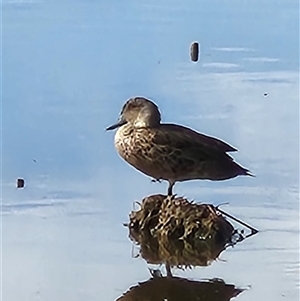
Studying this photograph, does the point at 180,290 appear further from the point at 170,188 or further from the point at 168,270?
the point at 170,188

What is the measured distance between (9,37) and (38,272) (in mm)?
4089

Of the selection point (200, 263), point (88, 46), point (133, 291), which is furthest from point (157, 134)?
point (88, 46)

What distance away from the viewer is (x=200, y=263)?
457 centimetres

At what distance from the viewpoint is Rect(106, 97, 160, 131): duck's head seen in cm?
549

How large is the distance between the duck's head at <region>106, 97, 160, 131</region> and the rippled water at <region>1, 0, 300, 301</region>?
0.26m

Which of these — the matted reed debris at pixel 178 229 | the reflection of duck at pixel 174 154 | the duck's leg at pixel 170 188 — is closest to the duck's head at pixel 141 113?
the reflection of duck at pixel 174 154

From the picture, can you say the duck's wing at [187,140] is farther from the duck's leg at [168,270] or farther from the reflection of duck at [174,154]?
the duck's leg at [168,270]

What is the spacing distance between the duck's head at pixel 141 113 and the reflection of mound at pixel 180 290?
4.18 feet

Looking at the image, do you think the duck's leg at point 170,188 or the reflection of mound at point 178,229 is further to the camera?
the duck's leg at point 170,188

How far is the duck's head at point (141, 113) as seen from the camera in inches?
216

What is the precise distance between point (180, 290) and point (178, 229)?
2.62 feet

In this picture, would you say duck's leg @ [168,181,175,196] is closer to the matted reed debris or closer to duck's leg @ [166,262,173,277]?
the matted reed debris

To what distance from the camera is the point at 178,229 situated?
4973 millimetres

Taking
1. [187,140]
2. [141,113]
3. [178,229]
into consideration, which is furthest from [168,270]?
[141,113]
